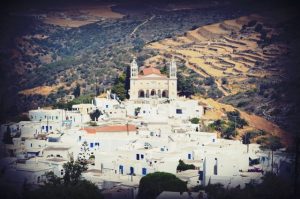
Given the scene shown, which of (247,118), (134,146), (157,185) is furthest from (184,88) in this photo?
(157,185)

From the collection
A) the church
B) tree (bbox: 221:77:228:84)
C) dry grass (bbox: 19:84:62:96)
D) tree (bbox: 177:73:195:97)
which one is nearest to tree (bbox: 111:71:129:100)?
the church

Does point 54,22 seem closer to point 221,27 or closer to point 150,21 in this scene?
point 150,21

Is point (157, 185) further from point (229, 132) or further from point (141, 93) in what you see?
point (141, 93)

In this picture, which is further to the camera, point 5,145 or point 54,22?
point 54,22

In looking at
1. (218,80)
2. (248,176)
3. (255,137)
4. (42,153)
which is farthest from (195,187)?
(218,80)

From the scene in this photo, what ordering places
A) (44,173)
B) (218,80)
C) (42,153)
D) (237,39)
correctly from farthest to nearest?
(237,39), (218,80), (42,153), (44,173)

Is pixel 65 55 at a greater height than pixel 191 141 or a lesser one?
greater

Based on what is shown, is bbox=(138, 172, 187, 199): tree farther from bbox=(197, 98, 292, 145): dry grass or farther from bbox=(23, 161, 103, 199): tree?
bbox=(197, 98, 292, 145): dry grass

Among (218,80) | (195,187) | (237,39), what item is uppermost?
(237,39)
